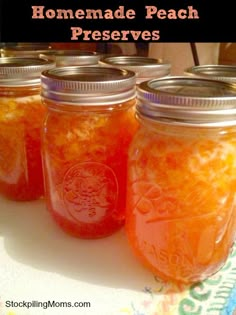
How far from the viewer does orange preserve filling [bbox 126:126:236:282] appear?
40 centimetres

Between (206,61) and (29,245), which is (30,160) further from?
(206,61)

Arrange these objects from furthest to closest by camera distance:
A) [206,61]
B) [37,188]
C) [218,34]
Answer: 1. [206,61]
2. [218,34]
3. [37,188]

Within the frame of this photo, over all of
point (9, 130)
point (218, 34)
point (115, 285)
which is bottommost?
point (115, 285)

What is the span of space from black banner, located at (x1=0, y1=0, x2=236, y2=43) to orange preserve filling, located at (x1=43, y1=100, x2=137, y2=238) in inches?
16.7

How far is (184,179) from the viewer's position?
405mm

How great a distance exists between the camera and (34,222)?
1.90ft

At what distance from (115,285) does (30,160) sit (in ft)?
0.85

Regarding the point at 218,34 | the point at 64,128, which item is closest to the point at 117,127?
the point at 64,128

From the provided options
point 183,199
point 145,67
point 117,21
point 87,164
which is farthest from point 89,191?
point 117,21

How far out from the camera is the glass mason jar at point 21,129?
1.82 ft

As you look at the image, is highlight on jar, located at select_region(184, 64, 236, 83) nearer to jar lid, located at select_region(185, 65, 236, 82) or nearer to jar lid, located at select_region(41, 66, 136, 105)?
jar lid, located at select_region(185, 65, 236, 82)

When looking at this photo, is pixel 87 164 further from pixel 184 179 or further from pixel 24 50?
pixel 24 50

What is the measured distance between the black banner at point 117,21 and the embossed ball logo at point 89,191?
0.50 m

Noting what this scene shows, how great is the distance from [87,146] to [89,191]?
0.06m
